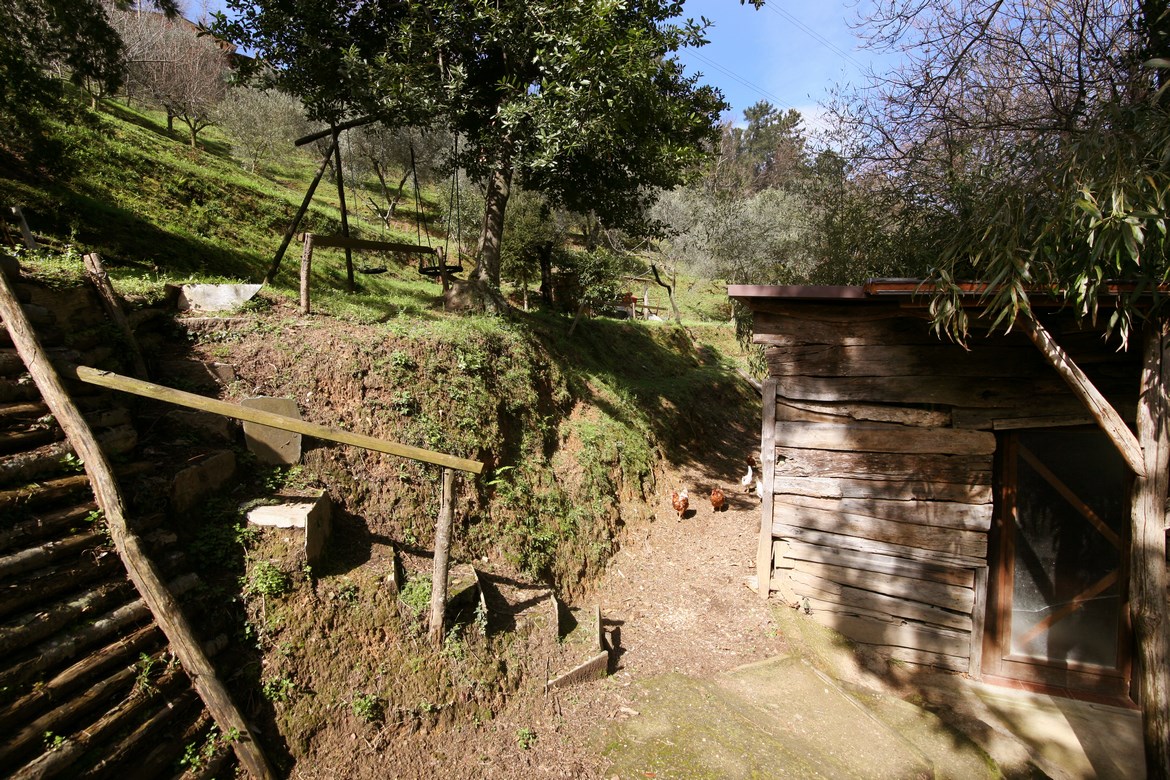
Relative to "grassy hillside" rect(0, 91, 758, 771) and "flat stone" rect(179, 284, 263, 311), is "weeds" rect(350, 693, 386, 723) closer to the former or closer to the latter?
"grassy hillside" rect(0, 91, 758, 771)

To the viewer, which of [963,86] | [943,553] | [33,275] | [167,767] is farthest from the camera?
[963,86]

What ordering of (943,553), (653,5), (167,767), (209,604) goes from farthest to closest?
(653,5)
(943,553)
(209,604)
(167,767)

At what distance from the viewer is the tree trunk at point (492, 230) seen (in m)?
10.3

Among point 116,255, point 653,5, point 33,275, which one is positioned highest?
point 653,5

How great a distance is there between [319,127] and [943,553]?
30751mm

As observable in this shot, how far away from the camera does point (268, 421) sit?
4.39m

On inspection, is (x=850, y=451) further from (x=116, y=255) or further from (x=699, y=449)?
(x=116, y=255)

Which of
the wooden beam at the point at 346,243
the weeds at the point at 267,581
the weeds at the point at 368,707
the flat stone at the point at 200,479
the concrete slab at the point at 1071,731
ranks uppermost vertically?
the wooden beam at the point at 346,243

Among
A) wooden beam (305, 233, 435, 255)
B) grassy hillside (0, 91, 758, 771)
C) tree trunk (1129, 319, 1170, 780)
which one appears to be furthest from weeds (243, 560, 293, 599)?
tree trunk (1129, 319, 1170, 780)

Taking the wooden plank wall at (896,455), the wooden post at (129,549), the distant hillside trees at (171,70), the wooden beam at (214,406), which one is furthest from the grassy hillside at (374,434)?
the distant hillside trees at (171,70)

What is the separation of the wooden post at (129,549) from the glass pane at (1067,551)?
25.2ft

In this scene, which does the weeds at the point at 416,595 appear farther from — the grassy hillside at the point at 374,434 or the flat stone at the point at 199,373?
the flat stone at the point at 199,373

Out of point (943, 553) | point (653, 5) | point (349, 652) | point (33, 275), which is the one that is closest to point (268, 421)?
point (349, 652)

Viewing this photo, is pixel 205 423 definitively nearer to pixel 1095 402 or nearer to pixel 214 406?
pixel 214 406
